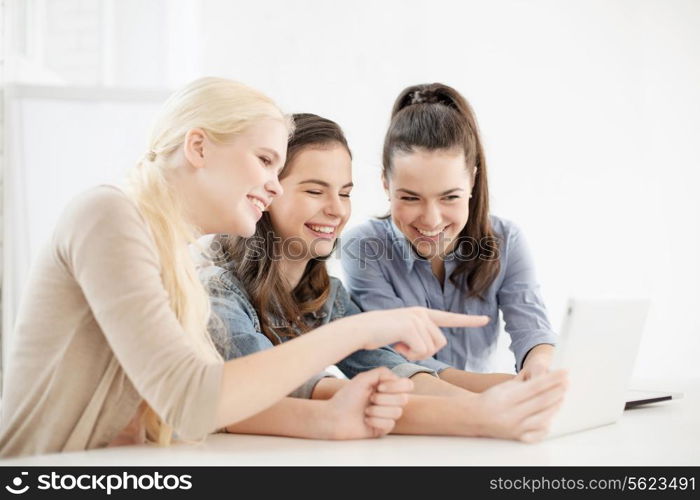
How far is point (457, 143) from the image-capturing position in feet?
5.89

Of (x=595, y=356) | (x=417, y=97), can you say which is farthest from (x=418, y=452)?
(x=417, y=97)

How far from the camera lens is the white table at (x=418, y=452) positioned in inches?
38.2

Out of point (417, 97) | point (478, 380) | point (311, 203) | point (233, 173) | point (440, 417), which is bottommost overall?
point (478, 380)

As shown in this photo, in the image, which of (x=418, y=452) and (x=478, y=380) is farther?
(x=478, y=380)

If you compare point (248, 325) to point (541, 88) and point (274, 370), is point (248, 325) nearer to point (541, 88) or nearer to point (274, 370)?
point (274, 370)

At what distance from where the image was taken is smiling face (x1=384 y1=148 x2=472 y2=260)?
5.73 ft

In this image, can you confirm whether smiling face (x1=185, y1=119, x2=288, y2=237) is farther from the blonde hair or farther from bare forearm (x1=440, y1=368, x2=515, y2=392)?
bare forearm (x1=440, y1=368, x2=515, y2=392)

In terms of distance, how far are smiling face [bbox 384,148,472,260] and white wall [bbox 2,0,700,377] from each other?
66.7 inches

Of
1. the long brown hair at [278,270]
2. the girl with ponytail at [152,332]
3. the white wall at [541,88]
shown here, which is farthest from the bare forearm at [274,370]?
the white wall at [541,88]

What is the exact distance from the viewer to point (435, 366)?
1671mm

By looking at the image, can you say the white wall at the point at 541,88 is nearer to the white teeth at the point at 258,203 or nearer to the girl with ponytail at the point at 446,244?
the girl with ponytail at the point at 446,244

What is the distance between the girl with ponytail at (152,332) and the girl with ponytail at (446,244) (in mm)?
627

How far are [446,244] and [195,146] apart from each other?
2.72 ft
